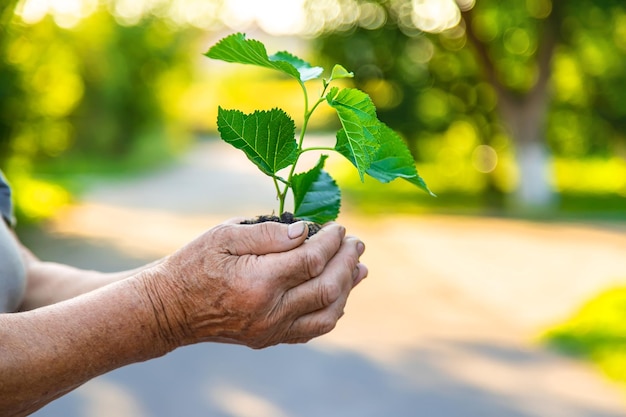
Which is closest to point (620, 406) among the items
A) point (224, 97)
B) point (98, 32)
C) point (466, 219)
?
point (466, 219)

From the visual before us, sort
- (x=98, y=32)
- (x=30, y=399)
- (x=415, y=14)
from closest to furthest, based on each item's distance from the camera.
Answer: (x=30, y=399)
(x=415, y=14)
(x=98, y=32)

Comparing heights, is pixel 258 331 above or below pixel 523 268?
above

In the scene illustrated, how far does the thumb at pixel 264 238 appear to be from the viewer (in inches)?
67.9

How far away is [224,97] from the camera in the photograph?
54.8 m

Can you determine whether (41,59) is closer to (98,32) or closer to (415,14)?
(415,14)

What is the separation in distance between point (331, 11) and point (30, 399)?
16.5 m

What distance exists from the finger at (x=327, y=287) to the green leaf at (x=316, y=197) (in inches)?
5.4

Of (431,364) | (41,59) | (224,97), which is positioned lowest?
(224,97)

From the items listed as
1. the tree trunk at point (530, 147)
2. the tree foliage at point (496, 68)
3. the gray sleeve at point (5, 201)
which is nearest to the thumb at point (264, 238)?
the gray sleeve at point (5, 201)

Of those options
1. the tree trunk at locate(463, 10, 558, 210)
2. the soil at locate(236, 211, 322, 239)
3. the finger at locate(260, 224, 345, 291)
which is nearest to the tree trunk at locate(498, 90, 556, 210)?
the tree trunk at locate(463, 10, 558, 210)

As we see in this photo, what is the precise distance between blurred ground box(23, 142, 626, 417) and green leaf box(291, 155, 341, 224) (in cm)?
399

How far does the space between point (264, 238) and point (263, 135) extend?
246 mm

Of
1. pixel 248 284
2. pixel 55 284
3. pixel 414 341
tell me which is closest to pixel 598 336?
pixel 414 341

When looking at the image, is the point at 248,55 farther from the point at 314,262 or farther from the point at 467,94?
the point at 467,94
